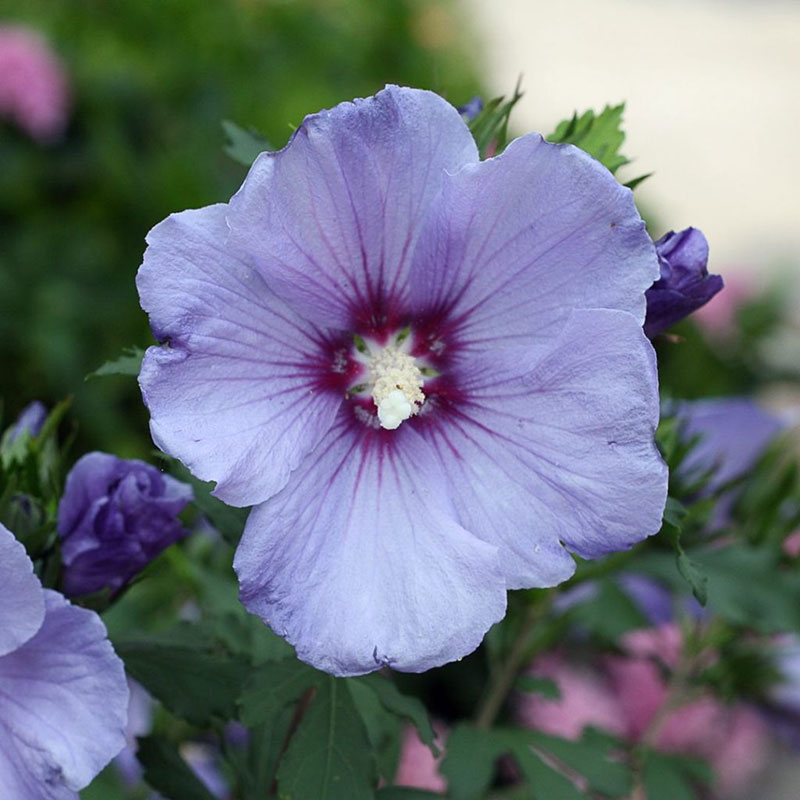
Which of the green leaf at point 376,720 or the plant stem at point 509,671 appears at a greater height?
the green leaf at point 376,720

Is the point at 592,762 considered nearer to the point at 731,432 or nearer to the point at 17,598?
the point at 731,432

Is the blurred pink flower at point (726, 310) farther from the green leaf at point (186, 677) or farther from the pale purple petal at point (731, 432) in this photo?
the green leaf at point (186, 677)

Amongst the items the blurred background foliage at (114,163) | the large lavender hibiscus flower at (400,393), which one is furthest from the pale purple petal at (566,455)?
the blurred background foliage at (114,163)

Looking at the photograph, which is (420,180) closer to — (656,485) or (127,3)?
(656,485)

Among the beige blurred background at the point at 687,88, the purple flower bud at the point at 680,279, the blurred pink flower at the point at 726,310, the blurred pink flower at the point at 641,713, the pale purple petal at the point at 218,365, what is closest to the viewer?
the pale purple petal at the point at 218,365

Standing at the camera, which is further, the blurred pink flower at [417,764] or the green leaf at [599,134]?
the blurred pink flower at [417,764]

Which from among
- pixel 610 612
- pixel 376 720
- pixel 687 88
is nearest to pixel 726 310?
pixel 610 612

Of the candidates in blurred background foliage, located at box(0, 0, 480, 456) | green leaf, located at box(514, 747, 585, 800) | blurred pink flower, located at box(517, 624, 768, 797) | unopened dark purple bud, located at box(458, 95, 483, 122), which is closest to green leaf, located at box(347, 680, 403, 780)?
green leaf, located at box(514, 747, 585, 800)

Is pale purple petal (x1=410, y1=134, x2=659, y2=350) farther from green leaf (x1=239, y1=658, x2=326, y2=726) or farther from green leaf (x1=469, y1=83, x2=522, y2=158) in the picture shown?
green leaf (x1=239, y1=658, x2=326, y2=726)
